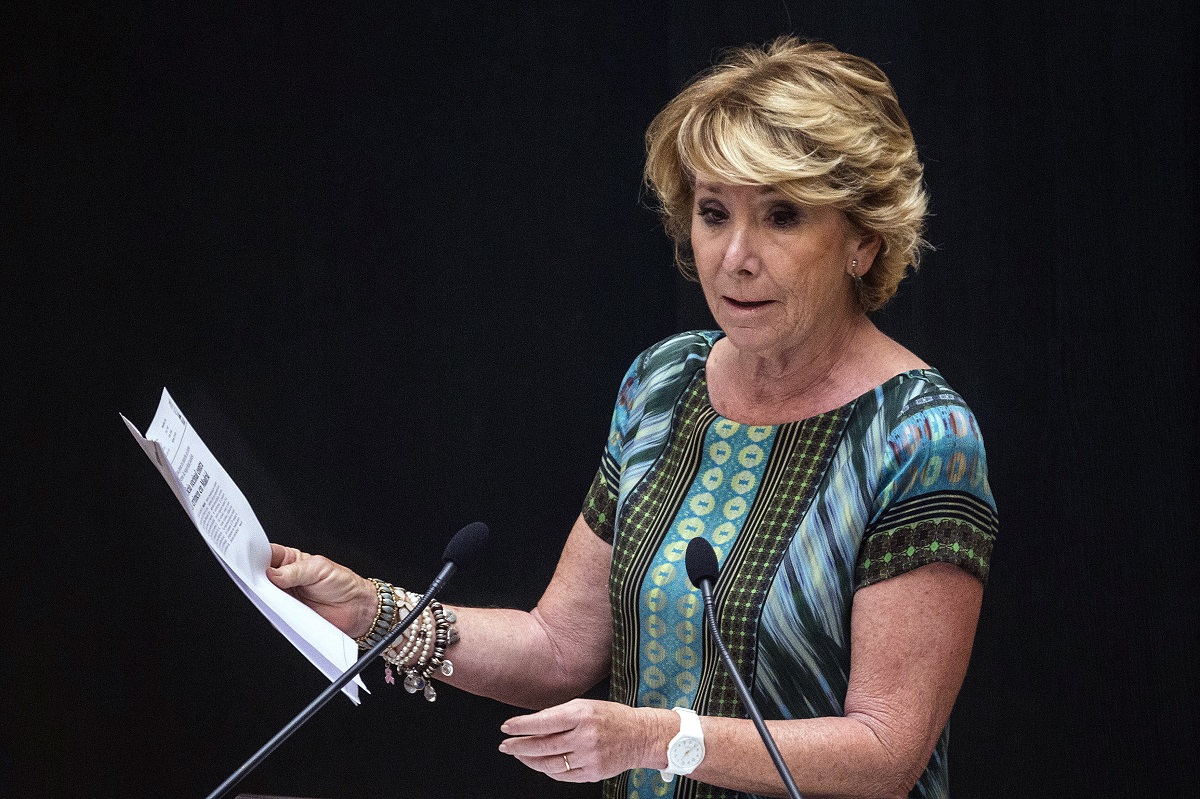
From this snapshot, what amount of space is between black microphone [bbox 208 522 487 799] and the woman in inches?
6.3

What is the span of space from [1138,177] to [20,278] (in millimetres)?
2116

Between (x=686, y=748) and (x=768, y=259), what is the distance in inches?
21.5

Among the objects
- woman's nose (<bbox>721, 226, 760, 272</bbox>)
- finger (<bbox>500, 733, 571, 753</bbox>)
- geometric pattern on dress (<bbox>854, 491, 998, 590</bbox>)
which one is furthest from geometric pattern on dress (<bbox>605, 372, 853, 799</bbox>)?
finger (<bbox>500, 733, 571, 753</bbox>)

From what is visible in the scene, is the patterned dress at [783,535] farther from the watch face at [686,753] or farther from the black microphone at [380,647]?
the black microphone at [380,647]

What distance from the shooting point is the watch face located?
1241 mm

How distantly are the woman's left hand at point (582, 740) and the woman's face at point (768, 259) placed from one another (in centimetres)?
48

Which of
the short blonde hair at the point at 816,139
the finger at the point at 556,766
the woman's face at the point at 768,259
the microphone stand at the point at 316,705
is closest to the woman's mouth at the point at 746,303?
the woman's face at the point at 768,259

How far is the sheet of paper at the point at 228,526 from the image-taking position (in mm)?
1234

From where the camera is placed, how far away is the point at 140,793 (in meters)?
2.64

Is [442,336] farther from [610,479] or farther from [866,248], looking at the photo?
[866,248]

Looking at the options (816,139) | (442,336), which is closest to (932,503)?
(816,139)

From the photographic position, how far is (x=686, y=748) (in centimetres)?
124

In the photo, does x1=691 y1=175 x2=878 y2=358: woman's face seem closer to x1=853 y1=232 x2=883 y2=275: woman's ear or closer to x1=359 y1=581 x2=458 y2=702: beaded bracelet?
x1=853 y1=232 x2=883 y2=275: woman's ear

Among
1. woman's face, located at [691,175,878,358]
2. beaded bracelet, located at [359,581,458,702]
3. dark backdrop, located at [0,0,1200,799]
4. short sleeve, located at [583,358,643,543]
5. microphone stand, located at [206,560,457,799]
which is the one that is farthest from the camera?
dark backdrop, located at [0,0,1200,799]
